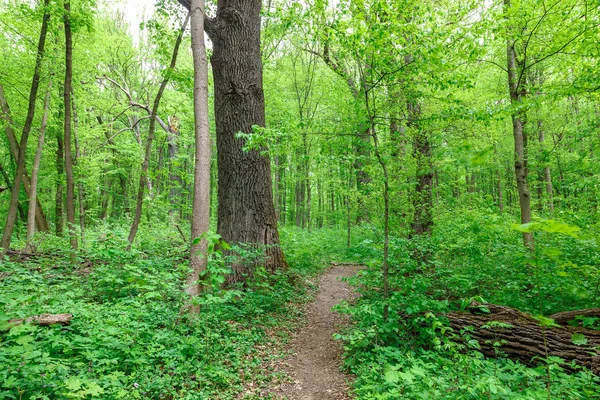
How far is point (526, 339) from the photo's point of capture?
353 cm

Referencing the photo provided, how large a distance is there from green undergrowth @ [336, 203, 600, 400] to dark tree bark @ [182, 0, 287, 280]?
7.83 ft

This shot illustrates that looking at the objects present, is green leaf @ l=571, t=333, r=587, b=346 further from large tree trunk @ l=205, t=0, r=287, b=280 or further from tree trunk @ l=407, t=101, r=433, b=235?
large tree trunk @ l=205, t=0, r=287, b=280

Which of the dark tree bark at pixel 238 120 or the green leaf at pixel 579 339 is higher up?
Result: the dark tree bark at pixel 238 120

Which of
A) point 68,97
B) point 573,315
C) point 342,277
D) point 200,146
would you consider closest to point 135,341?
point 200,146

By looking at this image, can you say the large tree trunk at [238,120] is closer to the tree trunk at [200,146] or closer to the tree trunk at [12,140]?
the tree trunk at [200,146]

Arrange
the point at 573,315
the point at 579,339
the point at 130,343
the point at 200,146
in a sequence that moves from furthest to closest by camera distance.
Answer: the point at 200,146 → the point at 573,315 → the point at 130,343 → the point at 579,339

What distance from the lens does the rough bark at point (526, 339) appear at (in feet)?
10.6

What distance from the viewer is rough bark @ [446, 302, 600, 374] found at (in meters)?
3.22

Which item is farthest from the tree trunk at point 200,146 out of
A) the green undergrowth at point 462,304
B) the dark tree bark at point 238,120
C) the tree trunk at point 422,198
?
the tree trunk at point 422,198

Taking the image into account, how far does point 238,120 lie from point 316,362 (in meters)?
4.51

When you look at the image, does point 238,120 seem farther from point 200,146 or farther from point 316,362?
point 316,362

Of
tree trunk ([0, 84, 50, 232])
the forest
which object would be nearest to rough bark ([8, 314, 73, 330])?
the forest

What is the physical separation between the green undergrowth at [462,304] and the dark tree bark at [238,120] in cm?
239

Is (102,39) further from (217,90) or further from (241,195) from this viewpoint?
(241,195)
